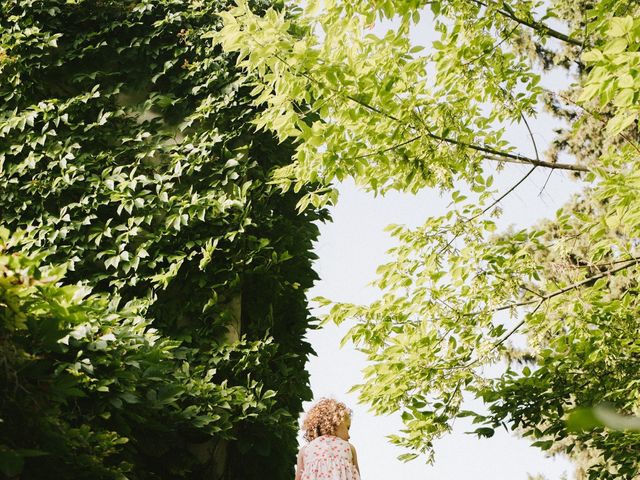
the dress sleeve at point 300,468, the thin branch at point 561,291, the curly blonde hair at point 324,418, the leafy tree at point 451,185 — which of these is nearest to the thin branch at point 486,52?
the leafy tree at point 451,185

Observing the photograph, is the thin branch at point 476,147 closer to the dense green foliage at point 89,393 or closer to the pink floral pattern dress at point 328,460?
the dense green foliage at point 89,393

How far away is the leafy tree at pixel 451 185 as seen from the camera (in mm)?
3784

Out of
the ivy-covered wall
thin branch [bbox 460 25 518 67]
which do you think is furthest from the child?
thin branch [bbox 460 25 518 67]

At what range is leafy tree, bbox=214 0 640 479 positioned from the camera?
3784 millimetres

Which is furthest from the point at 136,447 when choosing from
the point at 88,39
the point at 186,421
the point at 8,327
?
the point at 88,39

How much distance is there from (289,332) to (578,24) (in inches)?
324

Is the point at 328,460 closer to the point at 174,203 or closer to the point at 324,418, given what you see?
the point at 324,418

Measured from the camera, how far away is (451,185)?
4117mm

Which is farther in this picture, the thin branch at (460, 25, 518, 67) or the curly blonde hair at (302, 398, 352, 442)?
the curly blonde hair at (302, 398, 352, 442)

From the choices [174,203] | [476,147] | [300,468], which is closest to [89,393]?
[300,468]

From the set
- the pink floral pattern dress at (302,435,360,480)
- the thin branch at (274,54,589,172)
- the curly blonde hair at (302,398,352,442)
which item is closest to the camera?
the thin branch at (274,54,589,172)

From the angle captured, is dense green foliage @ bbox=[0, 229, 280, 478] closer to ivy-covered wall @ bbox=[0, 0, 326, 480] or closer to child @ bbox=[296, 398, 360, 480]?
ivy-covered wall @ bbox=[0, 0, 326, 480]

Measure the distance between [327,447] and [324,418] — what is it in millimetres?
227

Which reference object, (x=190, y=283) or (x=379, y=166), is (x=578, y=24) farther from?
(x=190, y=283)
